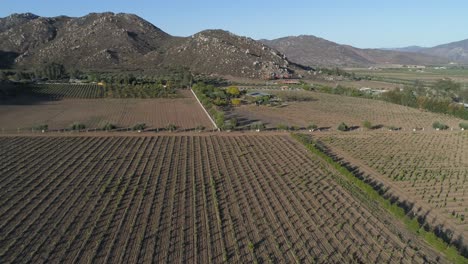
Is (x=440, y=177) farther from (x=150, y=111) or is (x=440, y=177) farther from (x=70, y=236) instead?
(x=150, y=111)

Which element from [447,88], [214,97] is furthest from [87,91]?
[447,88]

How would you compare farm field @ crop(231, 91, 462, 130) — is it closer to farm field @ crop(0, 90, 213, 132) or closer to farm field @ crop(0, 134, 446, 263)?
farm field @ crop(0, 90, 213, 132)

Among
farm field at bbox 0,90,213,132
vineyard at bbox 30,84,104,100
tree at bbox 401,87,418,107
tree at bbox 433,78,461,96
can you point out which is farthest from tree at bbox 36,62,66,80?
tree at bbox 433,78,461,96

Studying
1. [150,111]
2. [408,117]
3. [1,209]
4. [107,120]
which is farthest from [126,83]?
[1,209]

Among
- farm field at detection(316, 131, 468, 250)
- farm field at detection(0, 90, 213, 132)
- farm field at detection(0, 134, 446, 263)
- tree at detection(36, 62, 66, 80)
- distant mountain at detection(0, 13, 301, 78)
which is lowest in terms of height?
farm field at detection(316, 131, 468, 250)

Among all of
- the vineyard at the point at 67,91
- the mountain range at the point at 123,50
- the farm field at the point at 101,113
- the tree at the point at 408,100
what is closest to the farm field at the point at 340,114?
the tree at the point at 408,100
